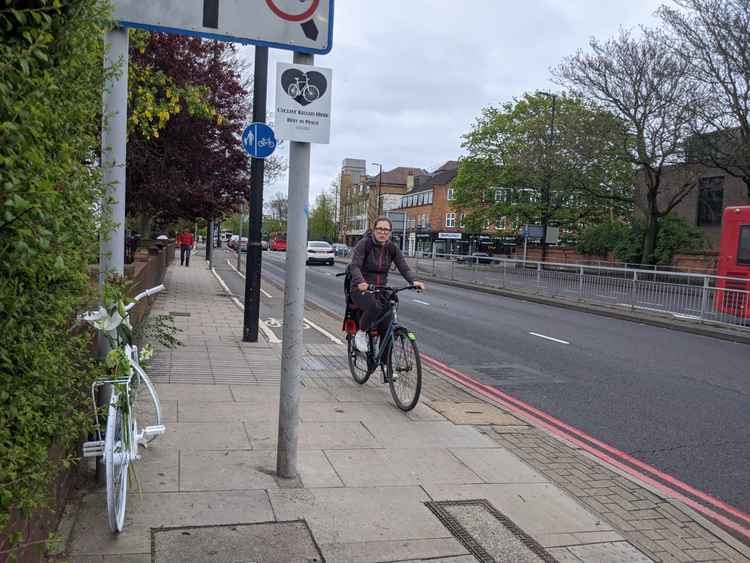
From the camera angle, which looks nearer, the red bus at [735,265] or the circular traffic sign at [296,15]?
the circular traffic sign at [296,15]

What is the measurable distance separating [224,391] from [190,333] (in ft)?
13.2

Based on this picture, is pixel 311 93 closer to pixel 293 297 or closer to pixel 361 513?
pixel 293 297

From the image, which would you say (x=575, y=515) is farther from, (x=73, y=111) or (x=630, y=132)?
(x=630, y=132)

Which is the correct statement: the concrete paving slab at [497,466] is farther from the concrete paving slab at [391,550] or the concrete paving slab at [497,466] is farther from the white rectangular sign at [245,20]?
the white rectangular sign at [245,20]

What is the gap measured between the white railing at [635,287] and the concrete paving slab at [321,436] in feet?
39.6

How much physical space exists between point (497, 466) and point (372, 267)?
109 inches

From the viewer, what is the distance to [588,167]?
1265 inches

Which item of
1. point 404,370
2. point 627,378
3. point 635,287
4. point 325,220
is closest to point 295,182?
point 404,370

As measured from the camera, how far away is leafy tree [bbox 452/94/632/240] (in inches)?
1221

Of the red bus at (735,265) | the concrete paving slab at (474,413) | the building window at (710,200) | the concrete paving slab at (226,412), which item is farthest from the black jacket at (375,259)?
the building window at (710,200)

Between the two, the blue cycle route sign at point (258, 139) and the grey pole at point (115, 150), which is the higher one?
the blue cycle route sign at point (258, 139)

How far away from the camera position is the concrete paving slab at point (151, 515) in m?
3.23

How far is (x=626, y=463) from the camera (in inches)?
210

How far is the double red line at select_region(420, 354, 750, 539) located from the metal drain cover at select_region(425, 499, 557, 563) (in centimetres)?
143
